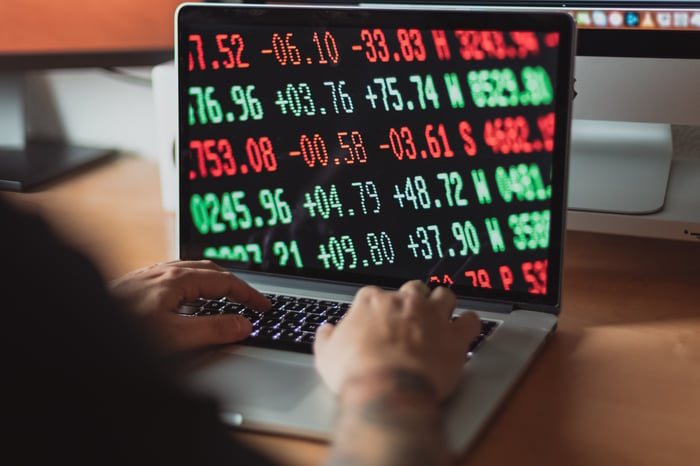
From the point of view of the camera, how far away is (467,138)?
0.91m

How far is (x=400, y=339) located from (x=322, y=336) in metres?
0.11

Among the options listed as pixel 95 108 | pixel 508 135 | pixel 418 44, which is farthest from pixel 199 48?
pixel 95 108

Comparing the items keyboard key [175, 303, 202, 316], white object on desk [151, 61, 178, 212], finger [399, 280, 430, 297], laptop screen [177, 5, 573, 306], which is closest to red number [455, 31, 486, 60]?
laptop screen [177, 5, 573, 306]

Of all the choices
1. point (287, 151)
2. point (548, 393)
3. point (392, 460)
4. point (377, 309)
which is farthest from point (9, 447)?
point (287, 151)

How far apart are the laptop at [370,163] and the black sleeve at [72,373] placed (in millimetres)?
360

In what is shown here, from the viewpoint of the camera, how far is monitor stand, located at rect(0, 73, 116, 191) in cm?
138

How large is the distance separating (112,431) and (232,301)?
51 centimetres

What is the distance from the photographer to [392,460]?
54 cm

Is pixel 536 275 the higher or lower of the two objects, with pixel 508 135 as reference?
lower

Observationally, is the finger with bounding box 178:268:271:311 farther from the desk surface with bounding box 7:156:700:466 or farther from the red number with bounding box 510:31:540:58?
the red number with bounding box 510:31:540:58

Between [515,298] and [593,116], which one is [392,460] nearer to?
[515,298]

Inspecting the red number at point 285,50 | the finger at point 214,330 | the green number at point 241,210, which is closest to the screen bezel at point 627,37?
the red number at point 285,50

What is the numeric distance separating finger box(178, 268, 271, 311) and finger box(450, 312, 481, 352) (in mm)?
198

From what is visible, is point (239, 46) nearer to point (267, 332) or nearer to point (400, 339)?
point (267, 332)
